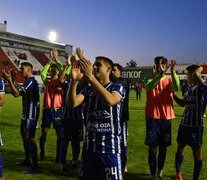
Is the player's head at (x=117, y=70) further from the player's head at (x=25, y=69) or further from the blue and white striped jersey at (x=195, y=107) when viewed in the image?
the player's head at (x=25, y=69)

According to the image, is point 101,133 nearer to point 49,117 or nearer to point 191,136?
point 191,136

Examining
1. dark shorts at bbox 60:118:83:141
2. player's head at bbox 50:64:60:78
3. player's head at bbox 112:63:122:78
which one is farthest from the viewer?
player's head at bbox 50:64:60:78

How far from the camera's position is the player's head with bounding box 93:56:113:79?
98.3 inches

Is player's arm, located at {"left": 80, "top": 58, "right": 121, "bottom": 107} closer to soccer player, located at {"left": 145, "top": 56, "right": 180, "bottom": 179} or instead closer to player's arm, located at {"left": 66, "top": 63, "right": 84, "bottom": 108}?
player's arm, located at {"left": 66, "top": 63, "right": 84, "bottom": 108}

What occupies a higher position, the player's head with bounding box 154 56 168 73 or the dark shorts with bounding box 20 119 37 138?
the player's head with bounding box 154 56 168 73

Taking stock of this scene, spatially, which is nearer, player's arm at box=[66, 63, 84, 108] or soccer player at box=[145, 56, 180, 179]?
player's arm at box=[66, 63, 84, 108]

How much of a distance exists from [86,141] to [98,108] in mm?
417

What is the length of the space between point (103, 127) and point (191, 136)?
216 cm

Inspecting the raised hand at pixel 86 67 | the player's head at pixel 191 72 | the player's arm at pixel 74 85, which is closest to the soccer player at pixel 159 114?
the player's head at pixel 191 72

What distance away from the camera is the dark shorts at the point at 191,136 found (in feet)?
12.6

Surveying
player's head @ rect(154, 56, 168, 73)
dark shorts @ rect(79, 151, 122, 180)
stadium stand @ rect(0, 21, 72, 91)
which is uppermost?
stadium stand @ rect(0, 21, 72, 91)

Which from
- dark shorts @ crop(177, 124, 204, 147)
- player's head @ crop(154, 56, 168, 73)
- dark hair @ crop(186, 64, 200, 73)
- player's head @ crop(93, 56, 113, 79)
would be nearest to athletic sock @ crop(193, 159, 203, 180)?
dark shorts @ crop(177, 124, 204, 147)

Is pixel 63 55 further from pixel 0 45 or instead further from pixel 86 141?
pixel 86 141

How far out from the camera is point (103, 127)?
8.05 feet
